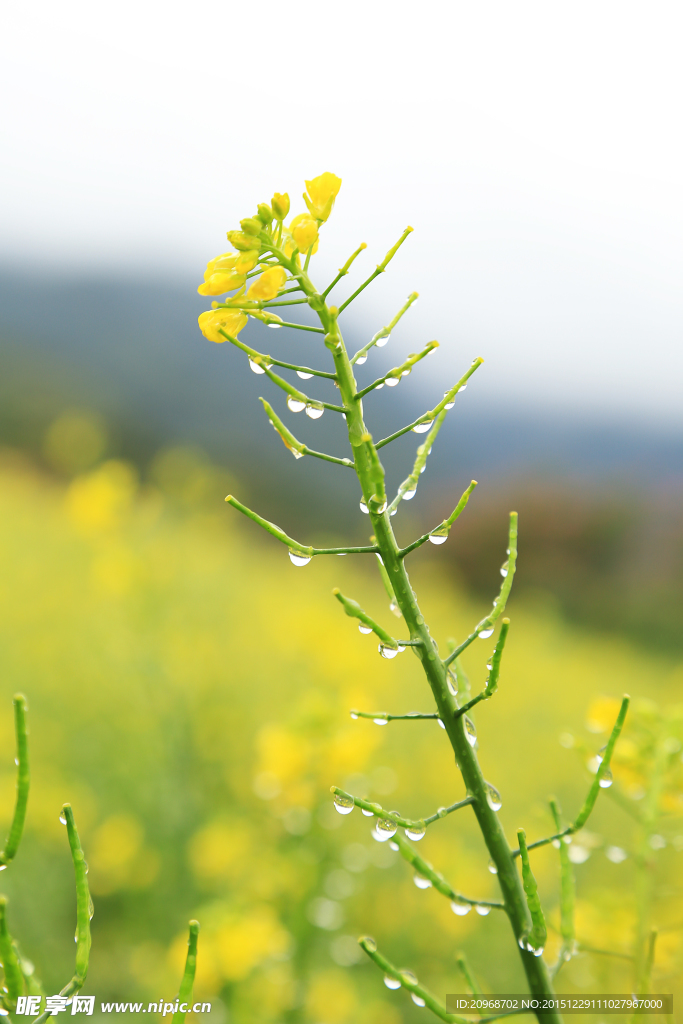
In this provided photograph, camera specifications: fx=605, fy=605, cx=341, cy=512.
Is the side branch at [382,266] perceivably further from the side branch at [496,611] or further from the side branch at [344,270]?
the side branch at [496,611]

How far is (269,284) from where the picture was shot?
0.47 metres

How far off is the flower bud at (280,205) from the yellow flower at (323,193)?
0.02m

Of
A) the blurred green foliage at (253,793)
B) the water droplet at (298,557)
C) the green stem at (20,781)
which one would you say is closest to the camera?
the green stem at (20,781)

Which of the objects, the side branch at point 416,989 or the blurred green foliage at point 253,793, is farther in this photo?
the blurred green foliage at point 253,793

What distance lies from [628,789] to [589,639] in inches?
298

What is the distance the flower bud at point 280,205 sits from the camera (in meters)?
0.50

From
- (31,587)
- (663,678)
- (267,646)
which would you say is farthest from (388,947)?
(663,678)

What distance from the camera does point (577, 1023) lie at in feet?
4.83

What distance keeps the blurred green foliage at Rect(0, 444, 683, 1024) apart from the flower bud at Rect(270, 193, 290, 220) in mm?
673

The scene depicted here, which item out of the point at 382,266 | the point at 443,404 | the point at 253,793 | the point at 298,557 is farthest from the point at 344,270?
the point at 253,793

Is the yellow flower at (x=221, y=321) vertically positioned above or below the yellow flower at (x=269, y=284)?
below

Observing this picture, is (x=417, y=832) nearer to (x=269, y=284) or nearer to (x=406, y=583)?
(x=406, y=583)

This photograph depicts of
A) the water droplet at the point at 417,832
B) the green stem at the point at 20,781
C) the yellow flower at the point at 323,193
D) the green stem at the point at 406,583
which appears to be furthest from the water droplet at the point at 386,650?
the yellow flower at the point at 323,193

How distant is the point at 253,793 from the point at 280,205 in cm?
218
